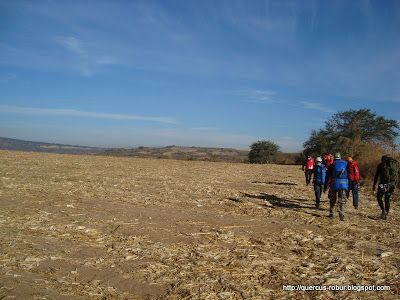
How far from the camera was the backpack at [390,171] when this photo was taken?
9383 millimetres

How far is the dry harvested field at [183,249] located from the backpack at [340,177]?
1134 millimetres

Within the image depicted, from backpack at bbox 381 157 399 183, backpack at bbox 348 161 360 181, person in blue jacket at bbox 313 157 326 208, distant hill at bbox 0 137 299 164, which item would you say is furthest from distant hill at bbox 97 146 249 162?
backpack at bbox 381 157 399 183

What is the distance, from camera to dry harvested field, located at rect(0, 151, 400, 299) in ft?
14.3

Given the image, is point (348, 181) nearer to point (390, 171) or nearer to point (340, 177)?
point (340, 177)

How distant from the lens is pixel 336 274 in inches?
197

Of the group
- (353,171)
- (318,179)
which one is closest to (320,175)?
(318,179)

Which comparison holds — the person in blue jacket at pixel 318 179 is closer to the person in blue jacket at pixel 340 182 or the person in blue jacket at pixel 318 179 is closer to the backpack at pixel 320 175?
the backpack at pixel 320 175

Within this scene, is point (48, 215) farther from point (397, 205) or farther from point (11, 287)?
point (397, 205)

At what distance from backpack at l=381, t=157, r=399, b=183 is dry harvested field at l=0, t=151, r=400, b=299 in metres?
1.38

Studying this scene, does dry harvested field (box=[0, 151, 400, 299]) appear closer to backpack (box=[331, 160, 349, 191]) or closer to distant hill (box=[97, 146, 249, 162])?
backpack (box=[331, 160, 349, 191])

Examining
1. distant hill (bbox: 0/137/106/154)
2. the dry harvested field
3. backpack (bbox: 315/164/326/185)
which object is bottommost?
the dry harvested field

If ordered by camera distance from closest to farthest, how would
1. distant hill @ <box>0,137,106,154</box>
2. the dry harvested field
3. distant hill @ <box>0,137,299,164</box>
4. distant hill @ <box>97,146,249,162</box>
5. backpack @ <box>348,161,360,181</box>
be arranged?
the dry harvested field → backpack @ <box>348,161,360,181</box> → distant hill @ <box>0,137,299,164</box> → distant hill @ <box>97,146,249,162</box> → distant hill @ <box>0,137,106,154</box>

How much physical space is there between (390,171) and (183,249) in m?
7.69

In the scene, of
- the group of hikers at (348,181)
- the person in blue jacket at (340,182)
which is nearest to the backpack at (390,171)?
the group of hikers at (348,181)
